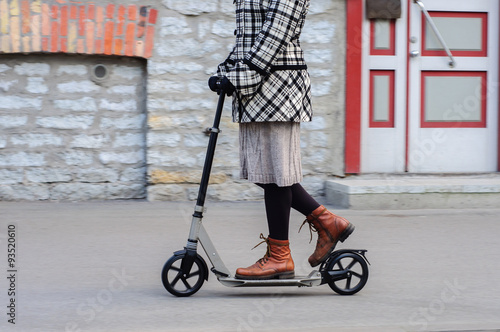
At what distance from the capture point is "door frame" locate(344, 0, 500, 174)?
24.0 ft

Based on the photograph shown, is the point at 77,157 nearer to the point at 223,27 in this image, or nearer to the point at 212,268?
the point at 223,27

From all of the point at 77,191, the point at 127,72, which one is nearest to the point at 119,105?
the point at 127,72

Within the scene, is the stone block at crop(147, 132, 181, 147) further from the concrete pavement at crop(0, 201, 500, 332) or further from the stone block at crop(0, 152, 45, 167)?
the stone block at crop(0, 152, 45, 167)

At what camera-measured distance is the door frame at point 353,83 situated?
7309 mm

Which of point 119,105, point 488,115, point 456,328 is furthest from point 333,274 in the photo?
point 488,115

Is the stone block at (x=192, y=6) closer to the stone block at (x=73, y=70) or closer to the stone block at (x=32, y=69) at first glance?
the stone block at (x=73, y=70)

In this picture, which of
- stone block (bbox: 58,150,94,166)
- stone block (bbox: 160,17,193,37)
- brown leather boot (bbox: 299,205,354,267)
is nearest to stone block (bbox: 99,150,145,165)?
stone block (bbox: 58,150,94,166)

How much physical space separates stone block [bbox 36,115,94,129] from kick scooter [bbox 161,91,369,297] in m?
3.16

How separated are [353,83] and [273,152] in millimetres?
3486

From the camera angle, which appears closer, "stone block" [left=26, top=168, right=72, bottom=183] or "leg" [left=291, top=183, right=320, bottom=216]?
"leg" [left=291, top=183, right=320, bottom=216]

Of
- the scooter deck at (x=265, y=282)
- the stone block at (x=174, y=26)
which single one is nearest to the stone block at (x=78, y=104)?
the stone block at (x=174, y=26)

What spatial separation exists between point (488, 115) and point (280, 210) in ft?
14.0

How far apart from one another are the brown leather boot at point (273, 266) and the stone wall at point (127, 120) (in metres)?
3.01

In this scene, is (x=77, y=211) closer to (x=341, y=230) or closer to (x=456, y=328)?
(x=341, y=230)
